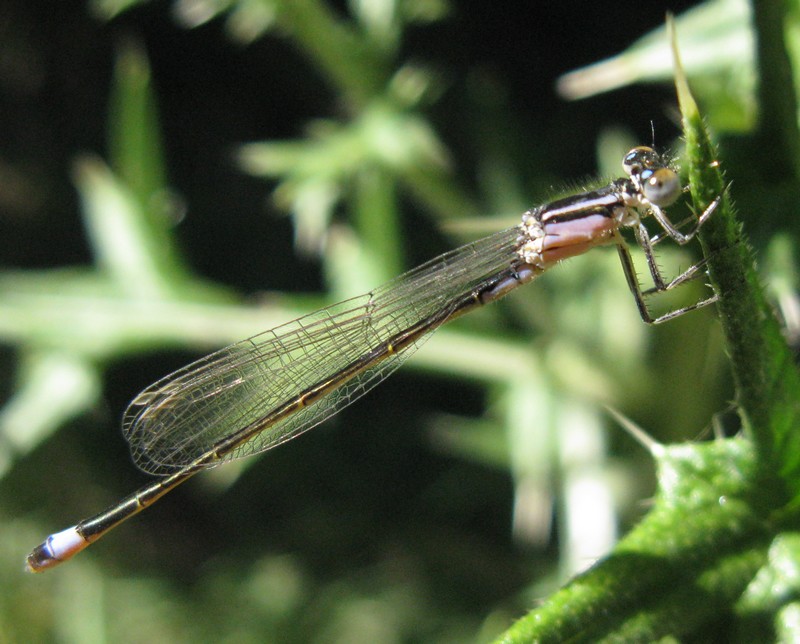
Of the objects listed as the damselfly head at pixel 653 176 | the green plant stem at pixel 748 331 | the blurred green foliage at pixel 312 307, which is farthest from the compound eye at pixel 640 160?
the green plant stem at pixel 748 331

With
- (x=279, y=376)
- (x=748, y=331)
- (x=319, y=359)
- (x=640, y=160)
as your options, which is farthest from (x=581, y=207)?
(x=279, y=376)

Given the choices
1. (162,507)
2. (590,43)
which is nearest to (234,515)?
(162,507)

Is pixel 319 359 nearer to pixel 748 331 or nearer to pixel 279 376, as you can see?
pixel 279 376

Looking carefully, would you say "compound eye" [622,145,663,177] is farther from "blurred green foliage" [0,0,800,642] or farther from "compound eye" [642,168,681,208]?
"blurred green foliage" [0,0,800,642]

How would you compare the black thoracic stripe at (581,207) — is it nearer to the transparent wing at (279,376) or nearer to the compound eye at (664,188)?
the compound eye at (664,188)

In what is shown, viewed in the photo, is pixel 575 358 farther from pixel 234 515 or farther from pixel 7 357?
pixel 7 357

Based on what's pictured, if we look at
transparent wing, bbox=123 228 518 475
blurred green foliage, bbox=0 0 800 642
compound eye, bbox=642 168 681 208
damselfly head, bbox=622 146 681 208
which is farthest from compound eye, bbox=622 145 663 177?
transparent wing, bbox=123 228 518 475
